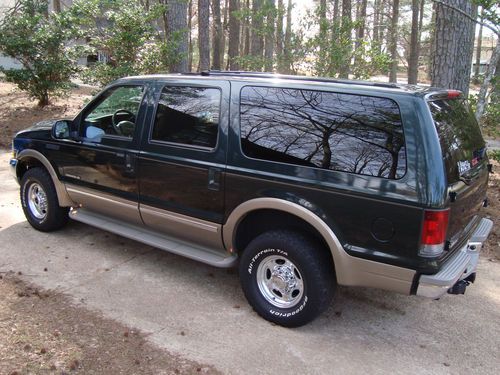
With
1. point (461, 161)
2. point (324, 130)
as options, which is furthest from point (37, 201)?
point (461, 161)

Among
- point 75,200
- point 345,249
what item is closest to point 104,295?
point 75,200

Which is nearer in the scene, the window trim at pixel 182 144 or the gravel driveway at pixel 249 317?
the gravel driveway at pixel 249 317

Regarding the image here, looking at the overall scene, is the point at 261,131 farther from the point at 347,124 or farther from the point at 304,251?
the point at 304,251

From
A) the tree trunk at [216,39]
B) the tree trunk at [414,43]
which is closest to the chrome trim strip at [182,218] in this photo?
the tree trunk at [216,39]

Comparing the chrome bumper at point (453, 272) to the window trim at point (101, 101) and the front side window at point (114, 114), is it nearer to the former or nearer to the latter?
the window trim at point (101, 101)

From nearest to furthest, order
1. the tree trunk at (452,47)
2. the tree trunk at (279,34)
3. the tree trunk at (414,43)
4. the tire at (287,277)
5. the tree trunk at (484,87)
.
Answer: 1. the tire at (287,277)
2. the tree trunk at (484,87)
3. the tree trunk at (452,47)
4. the tree trunk at (279,34)
5. the tree trunk at (414,43)

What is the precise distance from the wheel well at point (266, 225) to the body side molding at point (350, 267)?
15cm

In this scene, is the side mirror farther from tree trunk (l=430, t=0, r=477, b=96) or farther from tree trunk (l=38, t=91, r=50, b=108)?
tree trunk (l=38, t=91, r=50, b=108)

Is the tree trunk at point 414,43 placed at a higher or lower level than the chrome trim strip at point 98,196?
higher

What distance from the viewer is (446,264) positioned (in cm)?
329

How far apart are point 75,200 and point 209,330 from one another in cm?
241

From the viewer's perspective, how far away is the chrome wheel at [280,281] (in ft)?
12.0

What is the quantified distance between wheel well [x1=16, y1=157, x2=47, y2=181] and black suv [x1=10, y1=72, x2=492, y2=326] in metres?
0.85

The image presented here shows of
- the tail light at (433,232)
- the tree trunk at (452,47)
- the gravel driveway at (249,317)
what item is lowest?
the gravel driveway at (249,317)
